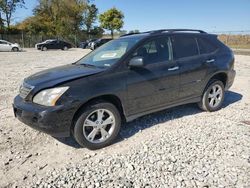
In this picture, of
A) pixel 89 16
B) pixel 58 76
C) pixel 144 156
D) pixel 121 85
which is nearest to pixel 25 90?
pixel 58 76

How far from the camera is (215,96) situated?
543 centimetres

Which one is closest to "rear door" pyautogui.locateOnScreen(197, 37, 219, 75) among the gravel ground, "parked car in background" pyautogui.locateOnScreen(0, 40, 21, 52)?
the gravel ground

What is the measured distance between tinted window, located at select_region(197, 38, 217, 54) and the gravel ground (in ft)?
4.58

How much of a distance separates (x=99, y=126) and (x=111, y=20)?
45.3 meters

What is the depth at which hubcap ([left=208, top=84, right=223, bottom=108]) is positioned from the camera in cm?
537

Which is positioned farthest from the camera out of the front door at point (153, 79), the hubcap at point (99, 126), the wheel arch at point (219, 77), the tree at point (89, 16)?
the tree at point (89, 16)

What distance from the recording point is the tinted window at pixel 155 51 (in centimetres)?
423

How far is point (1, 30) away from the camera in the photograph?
38188 mm

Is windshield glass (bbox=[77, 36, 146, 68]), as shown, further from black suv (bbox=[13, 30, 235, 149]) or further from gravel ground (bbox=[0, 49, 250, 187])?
gravel ground (bbox=[0, 49, 250, 187])

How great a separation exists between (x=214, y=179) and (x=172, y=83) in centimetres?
198

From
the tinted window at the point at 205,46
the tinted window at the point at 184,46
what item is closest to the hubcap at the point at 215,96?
the tinted window at the point at 205,46

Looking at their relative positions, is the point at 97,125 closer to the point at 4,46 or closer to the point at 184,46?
the point at 184,46

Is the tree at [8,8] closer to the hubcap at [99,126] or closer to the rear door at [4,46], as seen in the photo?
the rear door at [4,46]

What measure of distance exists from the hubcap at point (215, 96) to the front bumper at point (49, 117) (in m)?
3.24
